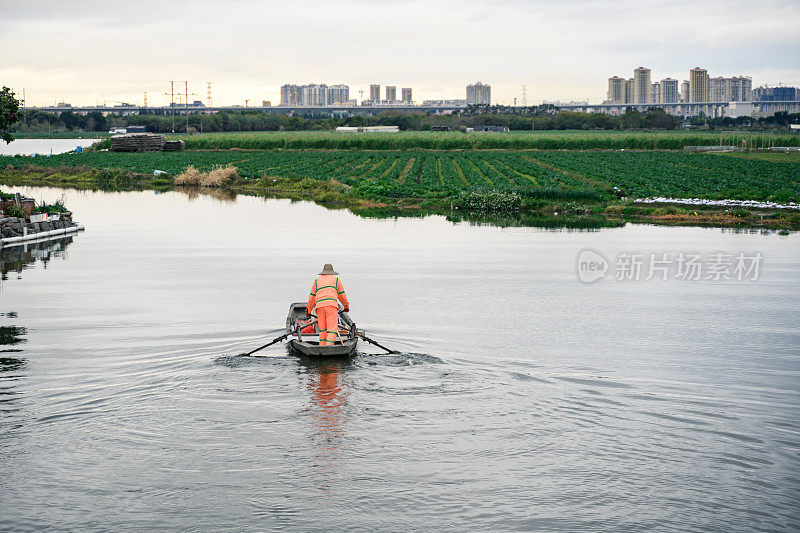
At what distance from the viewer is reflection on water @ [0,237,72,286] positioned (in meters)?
29.6

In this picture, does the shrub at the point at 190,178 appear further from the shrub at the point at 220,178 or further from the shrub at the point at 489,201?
the shrub at the point at 489,201

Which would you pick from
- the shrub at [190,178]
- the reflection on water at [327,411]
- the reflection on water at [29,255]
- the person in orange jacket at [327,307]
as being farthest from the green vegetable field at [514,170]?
the reflection on water at [327,411]

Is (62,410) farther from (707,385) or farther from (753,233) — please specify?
(753,233)

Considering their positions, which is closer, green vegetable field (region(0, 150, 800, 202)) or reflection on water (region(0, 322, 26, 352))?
reflection on water (region(0, 322, 26, 352))

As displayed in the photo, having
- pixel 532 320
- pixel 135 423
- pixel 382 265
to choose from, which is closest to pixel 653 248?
pixel 382 265

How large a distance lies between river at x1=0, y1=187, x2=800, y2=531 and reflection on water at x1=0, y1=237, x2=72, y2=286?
266 centimetres

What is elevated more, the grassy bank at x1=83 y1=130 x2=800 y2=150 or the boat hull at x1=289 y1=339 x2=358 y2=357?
the grassy bank at x1=83 y1=130 x2=800 y2=150

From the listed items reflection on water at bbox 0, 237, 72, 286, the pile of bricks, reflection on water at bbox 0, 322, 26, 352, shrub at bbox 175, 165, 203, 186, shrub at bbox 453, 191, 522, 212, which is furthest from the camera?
the pile of bricks

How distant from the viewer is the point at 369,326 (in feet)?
64.2

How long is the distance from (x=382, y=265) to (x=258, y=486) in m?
18.9

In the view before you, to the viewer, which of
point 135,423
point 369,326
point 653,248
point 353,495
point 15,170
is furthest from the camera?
point 15,170

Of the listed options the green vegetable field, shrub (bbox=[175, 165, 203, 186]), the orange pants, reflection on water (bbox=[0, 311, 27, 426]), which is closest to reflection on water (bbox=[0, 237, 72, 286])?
reflection on water (bbox=[0, 311, 27, 426])

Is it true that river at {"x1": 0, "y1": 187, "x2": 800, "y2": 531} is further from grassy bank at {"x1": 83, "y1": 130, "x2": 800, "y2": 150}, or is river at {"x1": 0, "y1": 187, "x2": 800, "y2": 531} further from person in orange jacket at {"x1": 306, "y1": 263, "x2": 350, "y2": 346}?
grassy bank at {"x1": 83, "y1": 130, "x2": 800, "y2": 150}

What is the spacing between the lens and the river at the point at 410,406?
10.3 m
